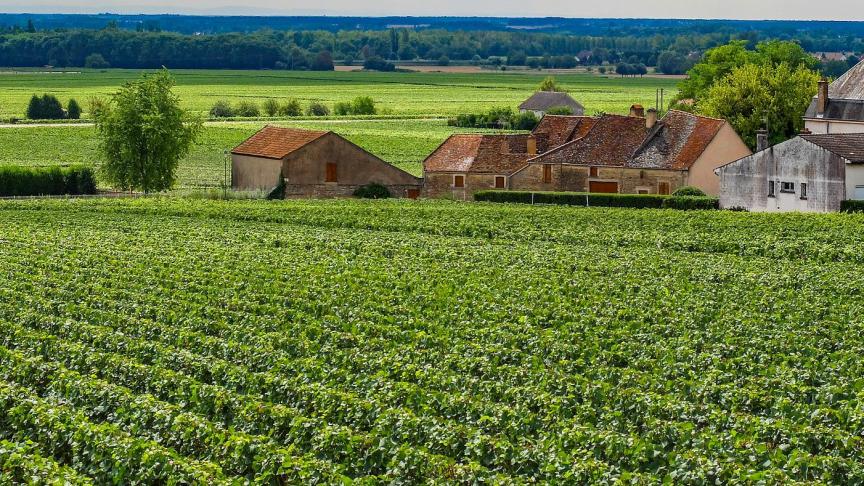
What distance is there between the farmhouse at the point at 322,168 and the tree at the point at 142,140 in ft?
15.3

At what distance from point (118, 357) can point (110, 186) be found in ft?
190

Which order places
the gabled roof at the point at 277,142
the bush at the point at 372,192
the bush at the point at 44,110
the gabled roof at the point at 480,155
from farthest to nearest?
the bush at the point at 44,110 → the gabled roof at the point at 480,155 → the gabled roof at the point at 277,142 → the bush at the point at 372,192

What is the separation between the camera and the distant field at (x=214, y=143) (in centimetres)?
9425

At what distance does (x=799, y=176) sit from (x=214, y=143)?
194 feet

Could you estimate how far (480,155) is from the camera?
3027 inches

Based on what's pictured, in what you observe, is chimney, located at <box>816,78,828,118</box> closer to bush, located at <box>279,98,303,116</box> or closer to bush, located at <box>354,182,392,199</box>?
bush, located at <box>354,182,392,199</box>

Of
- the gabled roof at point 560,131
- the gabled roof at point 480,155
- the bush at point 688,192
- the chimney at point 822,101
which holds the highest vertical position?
the chimney at point 822,101

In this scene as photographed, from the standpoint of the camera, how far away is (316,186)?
244 ft

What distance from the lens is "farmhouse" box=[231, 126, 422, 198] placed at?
7400cm

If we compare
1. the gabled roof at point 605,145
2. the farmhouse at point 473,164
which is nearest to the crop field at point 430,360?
the gabled roof at point 605,145

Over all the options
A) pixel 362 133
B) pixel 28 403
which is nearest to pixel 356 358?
pixel 28 403

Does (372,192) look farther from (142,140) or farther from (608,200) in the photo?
(608,200)

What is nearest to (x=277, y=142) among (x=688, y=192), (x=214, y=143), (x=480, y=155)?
(x=480, y=155)

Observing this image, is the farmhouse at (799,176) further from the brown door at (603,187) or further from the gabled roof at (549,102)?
the gabled roof at (549,102)
